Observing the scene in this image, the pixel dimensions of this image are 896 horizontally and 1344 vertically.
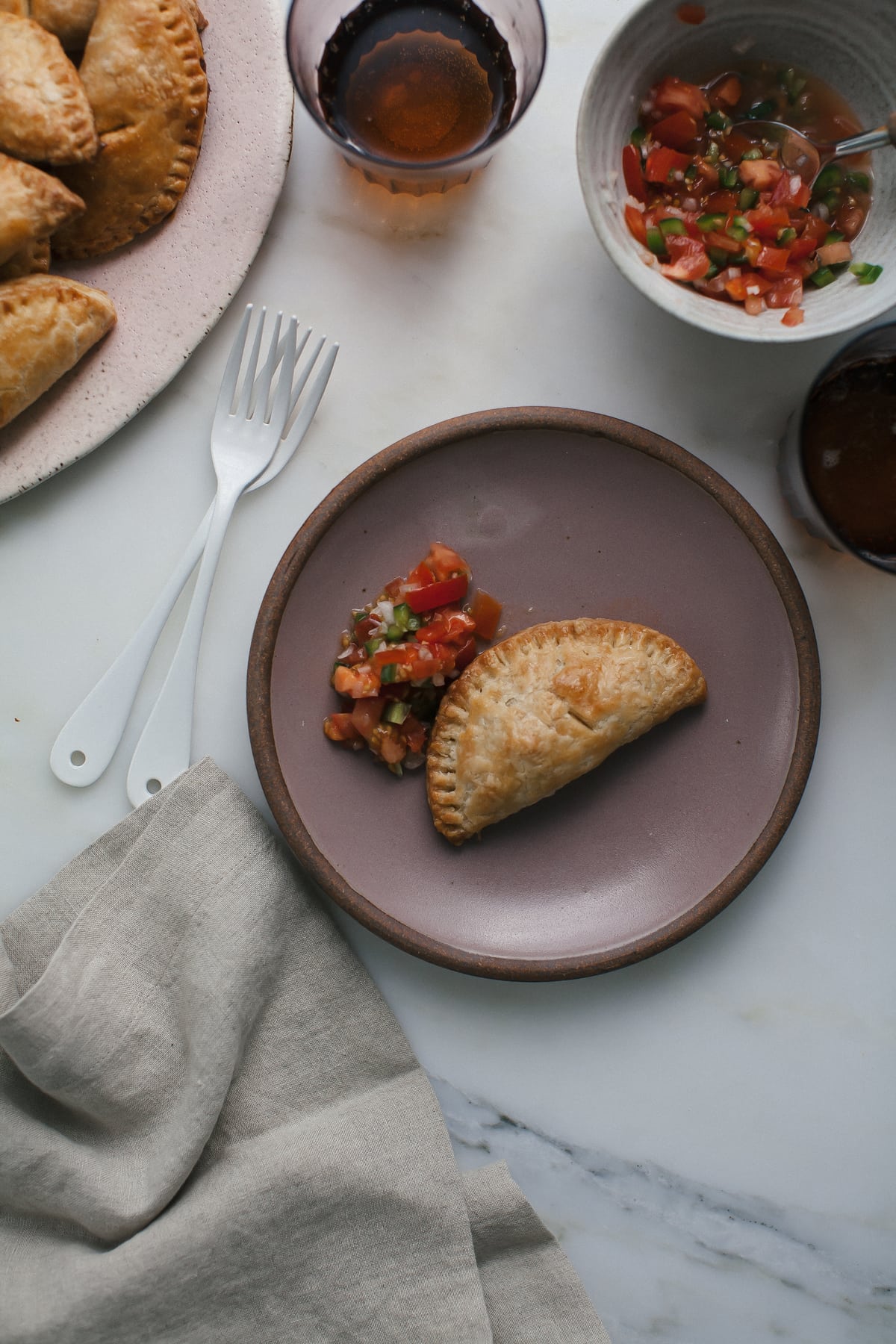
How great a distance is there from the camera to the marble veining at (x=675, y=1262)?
7.84 feet

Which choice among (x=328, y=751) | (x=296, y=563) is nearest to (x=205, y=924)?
(x=328, y=751)

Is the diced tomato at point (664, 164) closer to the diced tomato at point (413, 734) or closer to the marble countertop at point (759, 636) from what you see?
the marble countertop at point (759, 636)

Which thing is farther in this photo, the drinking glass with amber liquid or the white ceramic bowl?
the drinking glass with amber liquid

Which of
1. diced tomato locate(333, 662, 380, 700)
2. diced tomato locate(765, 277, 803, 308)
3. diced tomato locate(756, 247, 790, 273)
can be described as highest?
diced tomato locate(756, 247, 790, 273)

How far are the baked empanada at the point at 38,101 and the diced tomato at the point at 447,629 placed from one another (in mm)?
1344

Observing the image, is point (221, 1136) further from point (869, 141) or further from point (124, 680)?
point (869, 141)

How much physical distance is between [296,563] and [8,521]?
81 cm

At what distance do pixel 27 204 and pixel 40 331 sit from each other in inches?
10.5

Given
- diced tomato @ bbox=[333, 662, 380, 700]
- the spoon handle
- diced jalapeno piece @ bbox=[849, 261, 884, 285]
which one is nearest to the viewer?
the spoon handle

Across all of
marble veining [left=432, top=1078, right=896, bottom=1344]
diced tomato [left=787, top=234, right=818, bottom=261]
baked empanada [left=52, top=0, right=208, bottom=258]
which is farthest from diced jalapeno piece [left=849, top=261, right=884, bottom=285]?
marble veining [left=432, top=1078, right=896, bottom=1344]

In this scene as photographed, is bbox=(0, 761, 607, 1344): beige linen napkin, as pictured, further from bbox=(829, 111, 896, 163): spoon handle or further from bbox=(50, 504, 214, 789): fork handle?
bbox=(829, 111, 896, 163): spoon handle

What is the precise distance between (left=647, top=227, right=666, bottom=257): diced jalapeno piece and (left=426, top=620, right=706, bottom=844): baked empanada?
2.91 feet

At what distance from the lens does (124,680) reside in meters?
2.28

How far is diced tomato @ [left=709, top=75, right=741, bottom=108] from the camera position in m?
2.09
